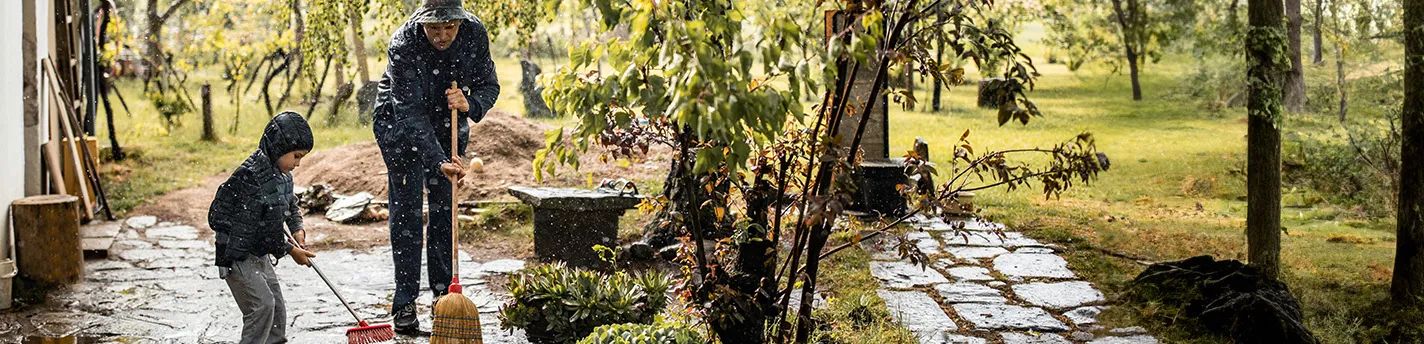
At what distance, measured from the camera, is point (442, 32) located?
5.36 m

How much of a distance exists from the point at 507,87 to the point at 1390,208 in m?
14.5

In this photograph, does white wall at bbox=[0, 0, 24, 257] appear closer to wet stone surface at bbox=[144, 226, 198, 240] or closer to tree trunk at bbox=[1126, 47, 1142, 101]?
wet stone surface at bbox=[144, 226, 198, 240]

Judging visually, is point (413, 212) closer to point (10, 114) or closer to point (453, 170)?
point (453, 170)

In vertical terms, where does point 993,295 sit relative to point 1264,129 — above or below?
below

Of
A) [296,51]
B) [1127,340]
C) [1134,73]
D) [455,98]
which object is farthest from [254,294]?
[1134,73]

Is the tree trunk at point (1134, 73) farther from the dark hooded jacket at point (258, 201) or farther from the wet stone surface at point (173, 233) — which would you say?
the dark hooded jacket at point (258, 201)

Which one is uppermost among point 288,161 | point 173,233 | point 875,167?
point 288,161

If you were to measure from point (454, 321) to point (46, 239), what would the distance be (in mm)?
3317

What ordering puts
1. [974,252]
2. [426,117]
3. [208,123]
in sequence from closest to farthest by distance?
1. [426,117]
2. [974,252]
3. [208,123]

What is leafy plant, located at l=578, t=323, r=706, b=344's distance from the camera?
420 cm

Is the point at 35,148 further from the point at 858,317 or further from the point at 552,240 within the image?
the point at 858,317

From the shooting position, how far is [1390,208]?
30.9 ft

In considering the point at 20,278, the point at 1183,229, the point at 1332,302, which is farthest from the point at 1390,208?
the point at 20,278

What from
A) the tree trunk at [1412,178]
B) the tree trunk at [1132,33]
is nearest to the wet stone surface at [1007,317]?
the tree trunk at [1412,178]
